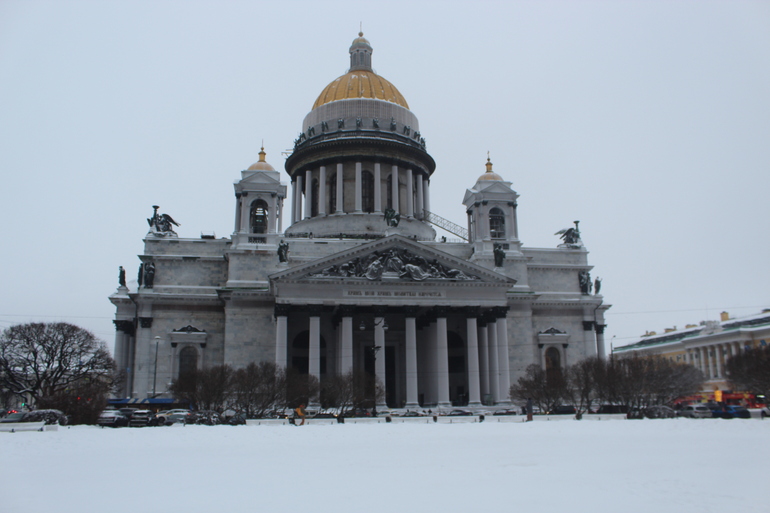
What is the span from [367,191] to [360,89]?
10492 millimetres

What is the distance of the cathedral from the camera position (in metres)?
46.2

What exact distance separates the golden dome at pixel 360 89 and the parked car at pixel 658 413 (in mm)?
38371

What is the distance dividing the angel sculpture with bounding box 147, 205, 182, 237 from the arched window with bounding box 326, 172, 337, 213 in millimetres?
14052

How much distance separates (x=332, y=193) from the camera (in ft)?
204

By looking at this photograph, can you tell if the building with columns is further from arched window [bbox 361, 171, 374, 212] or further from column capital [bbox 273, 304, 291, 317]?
column capital [bbox 273, 304, 291, 317]

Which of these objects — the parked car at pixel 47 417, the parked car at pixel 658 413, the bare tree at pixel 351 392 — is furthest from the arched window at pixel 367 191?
the parked car at pixel 47 417

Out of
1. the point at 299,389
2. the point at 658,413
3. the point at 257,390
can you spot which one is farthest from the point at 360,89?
the point at 658,413

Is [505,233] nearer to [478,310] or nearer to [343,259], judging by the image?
[478,310]

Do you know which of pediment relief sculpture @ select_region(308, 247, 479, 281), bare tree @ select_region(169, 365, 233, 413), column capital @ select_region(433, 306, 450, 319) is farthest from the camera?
column capital @ select_region(433, 306, 450, 319)

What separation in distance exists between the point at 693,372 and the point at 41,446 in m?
66.5

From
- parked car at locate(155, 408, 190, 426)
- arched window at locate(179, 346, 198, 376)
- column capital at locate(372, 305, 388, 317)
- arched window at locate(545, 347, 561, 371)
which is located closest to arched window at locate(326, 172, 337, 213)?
column capital at locate(372, 305, 388, 317)

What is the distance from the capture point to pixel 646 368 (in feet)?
143

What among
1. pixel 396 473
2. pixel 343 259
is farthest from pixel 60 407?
pixel 396 473

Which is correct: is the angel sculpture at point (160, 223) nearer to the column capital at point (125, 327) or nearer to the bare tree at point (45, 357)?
the column capital at point (125, 327)
